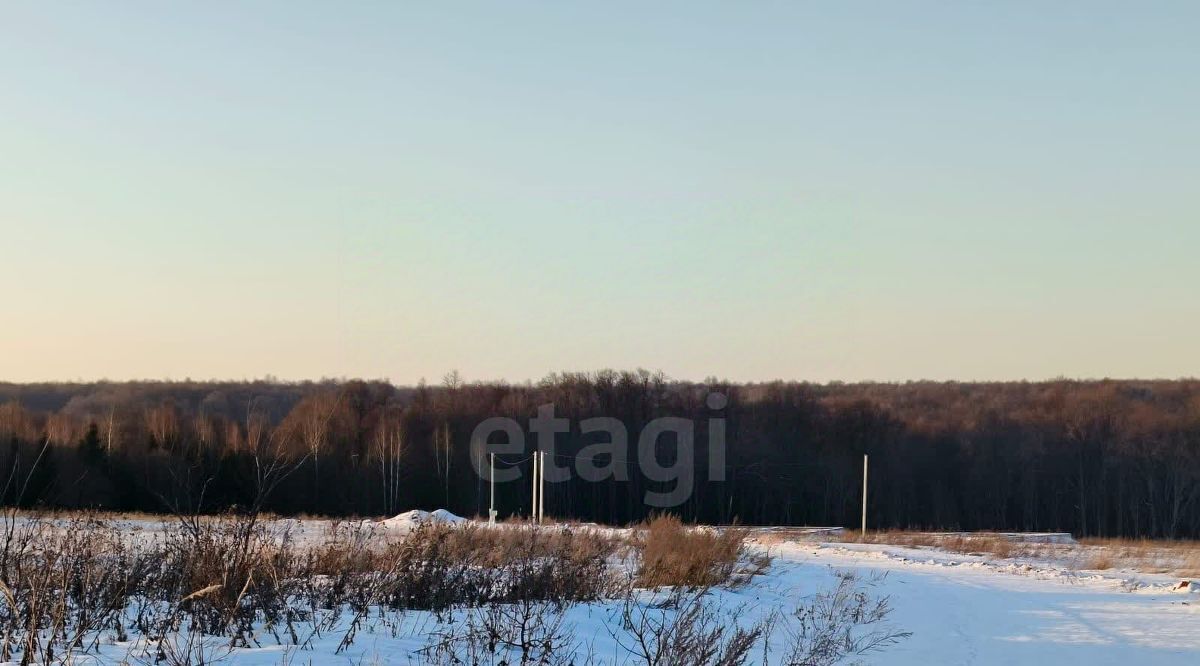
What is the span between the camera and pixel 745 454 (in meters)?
69.9

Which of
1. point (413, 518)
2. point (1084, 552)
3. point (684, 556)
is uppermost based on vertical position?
point (684, 556)

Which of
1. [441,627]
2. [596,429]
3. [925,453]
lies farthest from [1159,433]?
[441,627]

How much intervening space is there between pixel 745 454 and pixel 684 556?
56.3 meters

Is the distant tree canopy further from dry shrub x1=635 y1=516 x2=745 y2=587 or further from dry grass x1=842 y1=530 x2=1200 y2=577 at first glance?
dry shrub x1=635 y1=516 x2=745 y2=587

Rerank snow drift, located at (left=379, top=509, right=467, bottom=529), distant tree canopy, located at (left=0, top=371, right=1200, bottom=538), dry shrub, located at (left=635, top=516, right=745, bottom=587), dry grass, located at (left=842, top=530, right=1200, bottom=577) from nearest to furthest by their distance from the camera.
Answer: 1. dry shrub, located at (left=635, top=516, right=745, bottom=587)
2. snow drift, located at (left=379, top=509, right=467, bottom=529)
3. dry grass, located at (left=842, top=530, right=1200, bottom=577)
4. distant tree canopy, located at (left=0, top=371, right=1200, bottom=538)

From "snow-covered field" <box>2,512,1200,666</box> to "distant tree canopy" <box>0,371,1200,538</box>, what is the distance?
126 feet

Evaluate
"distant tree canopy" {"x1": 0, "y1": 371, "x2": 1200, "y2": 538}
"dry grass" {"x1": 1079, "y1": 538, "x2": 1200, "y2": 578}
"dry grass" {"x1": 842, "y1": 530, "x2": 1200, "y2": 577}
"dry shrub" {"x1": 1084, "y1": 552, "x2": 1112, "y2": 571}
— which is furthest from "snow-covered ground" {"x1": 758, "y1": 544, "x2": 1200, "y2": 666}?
"distant tree canopy" {"x1": 0, "y1": 371, "x2": 1200, "y2": 538}

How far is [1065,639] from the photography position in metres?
12.7

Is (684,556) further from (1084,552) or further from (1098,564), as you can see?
(1084,552)

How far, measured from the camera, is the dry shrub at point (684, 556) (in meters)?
14.1

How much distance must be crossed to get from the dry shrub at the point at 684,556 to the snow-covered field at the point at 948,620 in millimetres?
336

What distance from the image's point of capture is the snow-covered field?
8.20 metres

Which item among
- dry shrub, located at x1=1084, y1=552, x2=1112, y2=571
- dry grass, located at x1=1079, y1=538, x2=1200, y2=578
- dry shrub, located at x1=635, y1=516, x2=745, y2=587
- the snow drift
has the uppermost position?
dry shrub, located at x1=635, y1=516, x2=745, y2=587

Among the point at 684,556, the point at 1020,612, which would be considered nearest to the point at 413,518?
the point at 684,556
